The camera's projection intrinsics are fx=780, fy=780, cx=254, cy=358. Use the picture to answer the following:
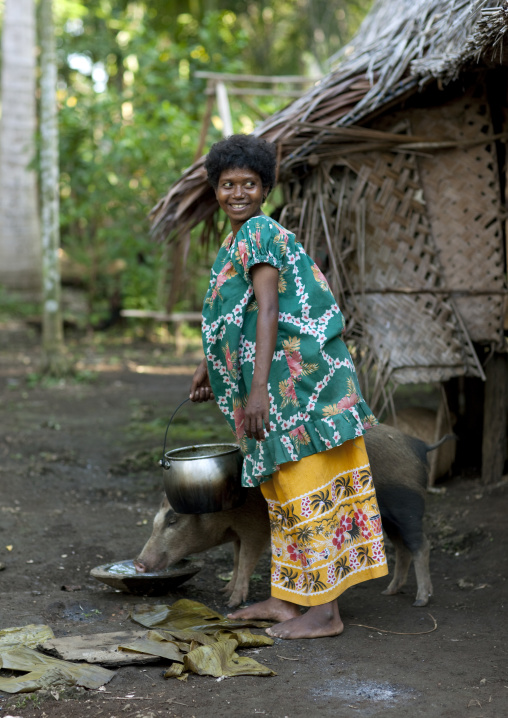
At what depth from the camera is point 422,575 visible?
146 inches

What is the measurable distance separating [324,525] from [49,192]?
696cm

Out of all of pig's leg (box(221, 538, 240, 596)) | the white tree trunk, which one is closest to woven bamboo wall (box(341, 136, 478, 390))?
pig's leg (box(221, 538, 240, 596))

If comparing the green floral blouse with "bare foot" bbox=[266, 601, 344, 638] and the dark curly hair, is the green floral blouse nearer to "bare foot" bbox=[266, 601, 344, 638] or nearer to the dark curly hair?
the dark curly hair

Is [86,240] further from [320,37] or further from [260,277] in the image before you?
[260,277]

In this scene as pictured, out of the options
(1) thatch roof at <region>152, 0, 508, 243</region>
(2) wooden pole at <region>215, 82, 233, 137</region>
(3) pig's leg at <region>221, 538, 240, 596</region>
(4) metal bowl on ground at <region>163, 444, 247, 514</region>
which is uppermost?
(2) wooden pole at <region>215, 82, 233, 137</region>

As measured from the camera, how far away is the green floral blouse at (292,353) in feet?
10.00

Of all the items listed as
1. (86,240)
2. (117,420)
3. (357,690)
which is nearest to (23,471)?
(117,420)

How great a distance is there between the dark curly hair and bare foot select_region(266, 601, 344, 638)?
1.76 metres

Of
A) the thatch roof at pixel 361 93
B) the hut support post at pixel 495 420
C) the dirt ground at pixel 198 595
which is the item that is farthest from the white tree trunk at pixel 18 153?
the hut support post at pixel 495 420

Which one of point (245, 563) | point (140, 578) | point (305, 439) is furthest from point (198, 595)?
point (305, 439)

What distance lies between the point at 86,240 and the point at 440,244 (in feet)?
31.9

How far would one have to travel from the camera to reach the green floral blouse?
3047 millimetres

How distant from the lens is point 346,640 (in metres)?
3.17

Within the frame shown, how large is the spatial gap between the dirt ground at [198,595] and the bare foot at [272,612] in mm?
191
